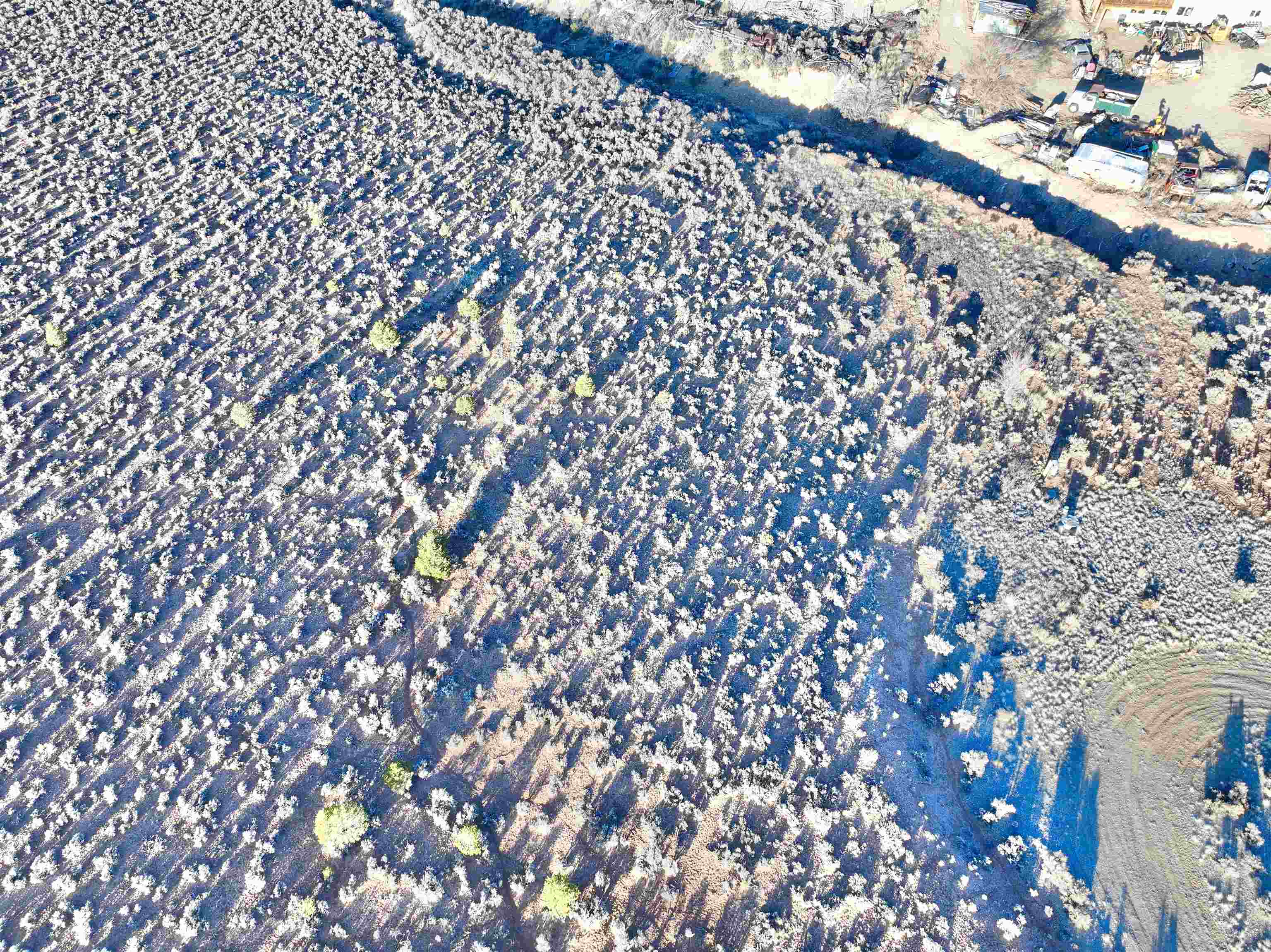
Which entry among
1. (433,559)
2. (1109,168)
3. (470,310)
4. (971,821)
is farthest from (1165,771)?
(470,310)

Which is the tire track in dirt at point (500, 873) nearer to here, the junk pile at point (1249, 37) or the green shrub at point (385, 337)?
the green shrub at point (385, 337)

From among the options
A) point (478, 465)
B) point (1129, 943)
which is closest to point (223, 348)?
point (478, 465)

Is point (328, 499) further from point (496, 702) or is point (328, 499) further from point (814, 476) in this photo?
point (814, 476)

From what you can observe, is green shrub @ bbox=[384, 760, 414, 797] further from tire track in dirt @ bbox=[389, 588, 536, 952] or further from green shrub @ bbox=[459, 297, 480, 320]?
green shrub @ bbox=[459, 297, 480, 320]

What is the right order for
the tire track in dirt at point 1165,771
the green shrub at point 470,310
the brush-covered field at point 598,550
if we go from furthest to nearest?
the green shrub at point 470,310 < the tire track in dirt at point 1165,771 < the brush-covered field at point 598,550

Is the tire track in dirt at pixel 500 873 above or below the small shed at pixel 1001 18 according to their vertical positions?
below

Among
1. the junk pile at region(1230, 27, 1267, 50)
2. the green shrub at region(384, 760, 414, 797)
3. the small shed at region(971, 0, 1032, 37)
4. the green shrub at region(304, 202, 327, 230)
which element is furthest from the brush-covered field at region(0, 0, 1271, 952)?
the junk pile at region(1230, 27, 1267, 50)

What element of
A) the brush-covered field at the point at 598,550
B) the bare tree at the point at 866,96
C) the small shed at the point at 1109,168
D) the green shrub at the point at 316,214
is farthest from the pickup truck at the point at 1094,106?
the green shrub at the point at 316,214

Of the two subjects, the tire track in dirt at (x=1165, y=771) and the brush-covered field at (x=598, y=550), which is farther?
the tire track in dirt at (x=1165, y=771)

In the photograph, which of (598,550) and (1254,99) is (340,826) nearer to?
(598,550)
